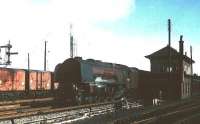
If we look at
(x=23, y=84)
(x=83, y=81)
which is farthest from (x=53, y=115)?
(x=23, y=84)

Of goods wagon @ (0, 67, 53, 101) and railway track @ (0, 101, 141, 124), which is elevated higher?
goods wagon @ (0, 67, 53, 101)

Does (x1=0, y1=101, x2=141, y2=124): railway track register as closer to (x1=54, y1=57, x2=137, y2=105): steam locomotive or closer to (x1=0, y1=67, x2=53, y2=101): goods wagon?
(x1=54, y1=57, x2=137, y2=105): steam locomotive

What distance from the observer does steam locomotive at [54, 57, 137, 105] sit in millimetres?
28125

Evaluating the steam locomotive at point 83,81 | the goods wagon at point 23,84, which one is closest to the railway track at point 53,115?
the steam locomotive at point 83,81

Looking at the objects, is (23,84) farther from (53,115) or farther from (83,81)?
(53,115)

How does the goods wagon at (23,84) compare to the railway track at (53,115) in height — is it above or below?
above

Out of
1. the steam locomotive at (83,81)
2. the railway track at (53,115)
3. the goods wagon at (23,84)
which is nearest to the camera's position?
the railway track at (53,115)

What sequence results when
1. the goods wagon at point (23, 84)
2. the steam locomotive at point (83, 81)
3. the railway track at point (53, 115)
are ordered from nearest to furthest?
the railway track at point (53, 115), the steam locomotive at point (83, 81), the goods wagon at point (23, 84)

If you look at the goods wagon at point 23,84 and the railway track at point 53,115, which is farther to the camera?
the goods wagon at point 23,84

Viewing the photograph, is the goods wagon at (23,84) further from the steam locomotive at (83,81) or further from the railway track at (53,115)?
the railway track at (53,115)

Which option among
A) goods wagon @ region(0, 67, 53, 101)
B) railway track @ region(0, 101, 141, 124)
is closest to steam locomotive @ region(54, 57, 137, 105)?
railway track @ region(0, 101, 141, 124)

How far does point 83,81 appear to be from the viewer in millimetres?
28375

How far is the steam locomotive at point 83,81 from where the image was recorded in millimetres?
28125

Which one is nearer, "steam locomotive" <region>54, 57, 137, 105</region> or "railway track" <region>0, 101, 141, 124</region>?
"railway track" <region>0, 101, 141, 124</region>
